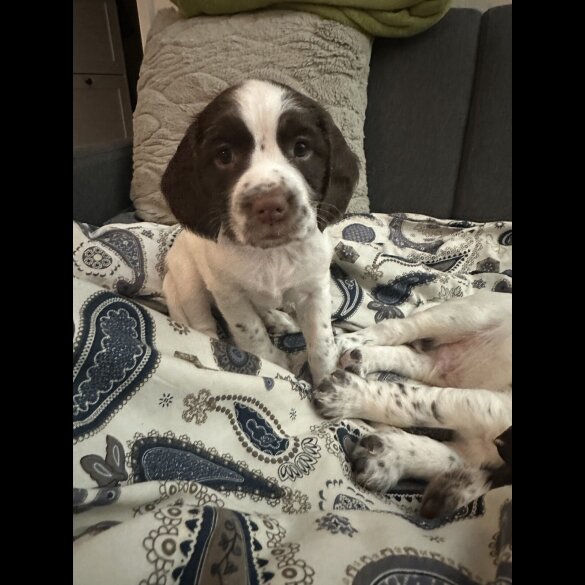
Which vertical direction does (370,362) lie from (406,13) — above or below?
below

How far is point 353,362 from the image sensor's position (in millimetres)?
1517

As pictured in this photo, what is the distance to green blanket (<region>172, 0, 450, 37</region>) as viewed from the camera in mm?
2053

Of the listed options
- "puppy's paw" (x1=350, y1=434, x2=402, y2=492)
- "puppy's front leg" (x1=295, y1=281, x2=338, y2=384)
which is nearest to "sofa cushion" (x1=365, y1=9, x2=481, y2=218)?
"puppy's front leg" (x1=295, y1=281, x2=338, y2=384)

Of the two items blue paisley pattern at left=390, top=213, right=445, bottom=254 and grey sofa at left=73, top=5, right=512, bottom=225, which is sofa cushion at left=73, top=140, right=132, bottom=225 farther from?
blue paisley pattern at left=390, top=213, right=445, bottom=254

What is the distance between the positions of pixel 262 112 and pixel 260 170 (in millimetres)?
151

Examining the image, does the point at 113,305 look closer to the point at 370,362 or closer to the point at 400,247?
the point at 370,362

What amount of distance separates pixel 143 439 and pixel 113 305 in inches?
13.0

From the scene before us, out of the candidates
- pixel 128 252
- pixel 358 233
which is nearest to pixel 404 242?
pixel 358 233

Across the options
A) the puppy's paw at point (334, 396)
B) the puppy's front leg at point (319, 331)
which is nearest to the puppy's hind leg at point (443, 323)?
the puppy's front leg at point (319, 331)

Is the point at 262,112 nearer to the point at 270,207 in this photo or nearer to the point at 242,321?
the point at 270,207

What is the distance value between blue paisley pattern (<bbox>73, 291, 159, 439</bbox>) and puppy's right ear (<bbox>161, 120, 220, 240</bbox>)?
13.6 inches
